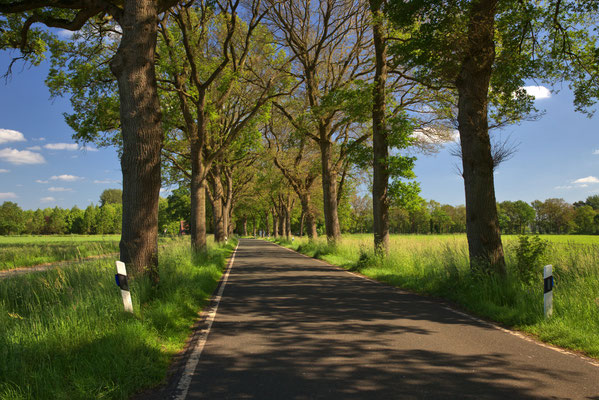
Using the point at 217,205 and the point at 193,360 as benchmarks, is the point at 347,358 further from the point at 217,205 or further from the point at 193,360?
the point at 217,205

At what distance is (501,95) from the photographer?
1023 centimetres

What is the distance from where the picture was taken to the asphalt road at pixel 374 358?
3377 mm

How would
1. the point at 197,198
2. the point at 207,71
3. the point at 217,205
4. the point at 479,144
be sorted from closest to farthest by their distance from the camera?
the point at 479,144
the point at 207,71
the point at 197,198
the point at 217,205

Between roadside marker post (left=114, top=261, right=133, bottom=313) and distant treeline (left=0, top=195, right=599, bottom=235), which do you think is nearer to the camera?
roadside marker post (left=114, top=261, right=133, bottom=313)

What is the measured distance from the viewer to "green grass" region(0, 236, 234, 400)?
338 cm

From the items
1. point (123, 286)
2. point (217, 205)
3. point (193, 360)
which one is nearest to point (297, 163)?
point (217, 205)

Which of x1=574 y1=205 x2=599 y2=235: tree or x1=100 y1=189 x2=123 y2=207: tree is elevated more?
x1=100 y1=189 x2=123 y2=207: tree

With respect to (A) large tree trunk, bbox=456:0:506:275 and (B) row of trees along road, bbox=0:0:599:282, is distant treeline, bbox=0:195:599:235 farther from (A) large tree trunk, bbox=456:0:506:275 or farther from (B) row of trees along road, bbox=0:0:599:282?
(A) large tree trunk, bbox=456:0:506:275

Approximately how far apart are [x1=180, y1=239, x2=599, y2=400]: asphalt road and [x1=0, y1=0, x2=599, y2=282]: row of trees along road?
295 cm

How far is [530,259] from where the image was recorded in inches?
303

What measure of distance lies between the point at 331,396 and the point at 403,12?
9.06 m

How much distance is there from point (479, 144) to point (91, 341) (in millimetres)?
8379

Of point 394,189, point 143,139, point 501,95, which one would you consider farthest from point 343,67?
point 143,139

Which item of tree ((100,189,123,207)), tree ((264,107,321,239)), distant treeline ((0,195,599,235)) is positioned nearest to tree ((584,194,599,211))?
distant treeline ((0,195,599,235))
